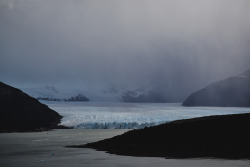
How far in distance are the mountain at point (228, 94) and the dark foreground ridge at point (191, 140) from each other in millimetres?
85856

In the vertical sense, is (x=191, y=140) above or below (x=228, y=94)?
below

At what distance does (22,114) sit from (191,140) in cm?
4053

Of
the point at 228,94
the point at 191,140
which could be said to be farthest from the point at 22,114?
the point at 228,94

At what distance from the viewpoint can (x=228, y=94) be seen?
112312mm

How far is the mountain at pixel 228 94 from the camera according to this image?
111 meters

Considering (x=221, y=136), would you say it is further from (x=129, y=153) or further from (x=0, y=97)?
(x=0, y=97)

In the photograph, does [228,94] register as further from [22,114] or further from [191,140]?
[191,140]

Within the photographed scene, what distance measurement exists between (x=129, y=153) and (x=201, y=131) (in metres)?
5.14

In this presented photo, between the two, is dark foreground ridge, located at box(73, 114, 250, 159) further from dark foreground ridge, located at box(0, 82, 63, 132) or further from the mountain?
the mountain

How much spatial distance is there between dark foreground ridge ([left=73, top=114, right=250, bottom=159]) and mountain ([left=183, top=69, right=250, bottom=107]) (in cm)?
8586

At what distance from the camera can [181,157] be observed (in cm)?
2033

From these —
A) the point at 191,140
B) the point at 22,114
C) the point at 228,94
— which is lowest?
the point at 191,140

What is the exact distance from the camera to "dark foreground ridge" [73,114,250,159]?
68.0ft

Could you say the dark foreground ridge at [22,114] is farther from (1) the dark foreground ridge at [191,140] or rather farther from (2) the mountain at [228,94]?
(2) the mountain at [228,94]
